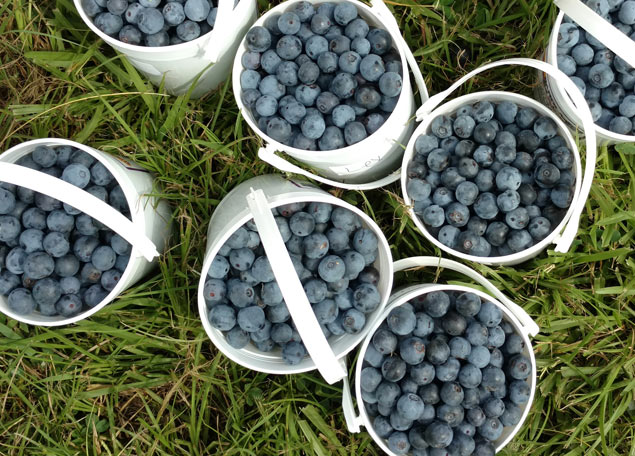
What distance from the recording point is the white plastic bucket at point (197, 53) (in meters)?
1.70

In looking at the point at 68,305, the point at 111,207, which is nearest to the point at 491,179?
the point at 111,207

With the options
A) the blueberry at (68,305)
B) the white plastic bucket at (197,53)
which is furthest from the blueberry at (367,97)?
the blueberry at (68,305)

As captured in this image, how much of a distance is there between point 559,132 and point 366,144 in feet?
1.97

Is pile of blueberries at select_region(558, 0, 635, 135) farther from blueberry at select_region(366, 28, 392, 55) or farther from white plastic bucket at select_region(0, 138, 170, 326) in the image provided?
white plastic bucket at select_region(0, 138, 170, 326)

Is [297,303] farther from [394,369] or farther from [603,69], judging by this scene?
[603,69]

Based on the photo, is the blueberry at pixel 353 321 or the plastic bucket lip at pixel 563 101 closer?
the blueberry at pixel 353 321

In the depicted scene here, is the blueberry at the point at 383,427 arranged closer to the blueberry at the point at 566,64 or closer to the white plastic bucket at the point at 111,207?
the white plastic bucket at the point at 111,207

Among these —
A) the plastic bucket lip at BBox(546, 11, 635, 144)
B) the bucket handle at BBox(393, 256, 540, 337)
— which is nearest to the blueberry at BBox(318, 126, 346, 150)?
the bucket handle at BBox(393, 256, 540, 337)

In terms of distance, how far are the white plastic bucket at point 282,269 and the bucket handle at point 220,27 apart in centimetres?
42

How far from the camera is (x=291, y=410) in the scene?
2029 mm

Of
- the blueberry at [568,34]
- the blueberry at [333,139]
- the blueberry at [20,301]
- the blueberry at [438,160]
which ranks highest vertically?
the blueberry at [568,34]

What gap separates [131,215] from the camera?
174 centimetres

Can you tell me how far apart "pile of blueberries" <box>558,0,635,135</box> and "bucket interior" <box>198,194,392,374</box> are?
80 centimetres

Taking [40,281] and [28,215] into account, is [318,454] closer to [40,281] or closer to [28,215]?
[40,281]
